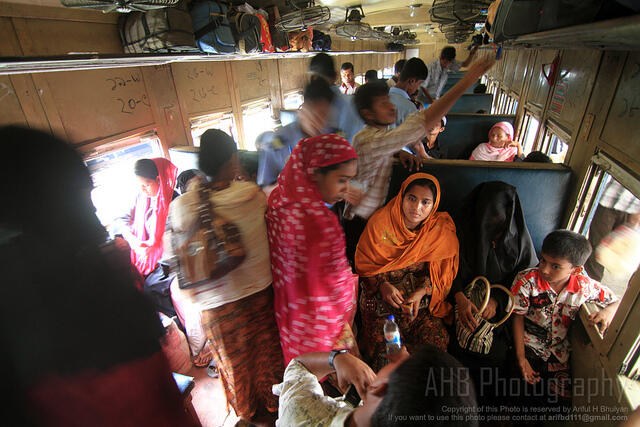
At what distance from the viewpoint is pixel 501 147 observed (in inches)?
158

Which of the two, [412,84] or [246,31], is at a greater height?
[246,31]

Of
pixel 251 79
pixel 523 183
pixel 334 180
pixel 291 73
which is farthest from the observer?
pixel 291 73

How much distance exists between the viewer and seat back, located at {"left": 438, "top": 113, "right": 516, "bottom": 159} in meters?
4.47

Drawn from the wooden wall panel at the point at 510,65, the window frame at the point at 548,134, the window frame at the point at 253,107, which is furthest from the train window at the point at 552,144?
the window frame at the point at 253,107

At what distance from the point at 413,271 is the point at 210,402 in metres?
2.13

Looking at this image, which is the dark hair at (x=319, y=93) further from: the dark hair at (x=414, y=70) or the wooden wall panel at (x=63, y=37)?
the wooden wall panel at (x=63, y=37)

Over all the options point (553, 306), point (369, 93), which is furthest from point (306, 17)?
point (553, 306)

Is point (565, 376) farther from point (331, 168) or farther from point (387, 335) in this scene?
point (331, 168)

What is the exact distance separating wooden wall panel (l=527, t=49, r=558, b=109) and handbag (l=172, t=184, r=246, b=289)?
4.06 m

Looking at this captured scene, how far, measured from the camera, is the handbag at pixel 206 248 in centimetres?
148

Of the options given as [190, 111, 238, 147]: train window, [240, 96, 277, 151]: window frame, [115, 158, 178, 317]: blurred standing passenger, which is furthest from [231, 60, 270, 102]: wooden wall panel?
[115, 158, 178, 317]: blurred standing passenger

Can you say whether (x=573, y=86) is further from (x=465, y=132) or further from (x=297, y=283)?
(x=297, y=283)

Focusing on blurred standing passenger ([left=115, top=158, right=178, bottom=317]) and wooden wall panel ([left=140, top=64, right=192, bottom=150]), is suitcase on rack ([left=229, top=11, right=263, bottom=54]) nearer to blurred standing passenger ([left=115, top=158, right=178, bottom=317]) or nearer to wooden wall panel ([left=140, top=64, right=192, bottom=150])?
wooden wall panel ([left=140, top=64, right=192, bottom=150])

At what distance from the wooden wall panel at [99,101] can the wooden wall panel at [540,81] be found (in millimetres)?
4944
